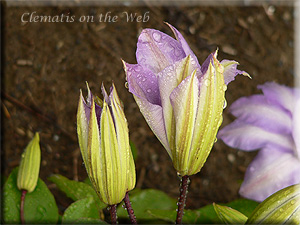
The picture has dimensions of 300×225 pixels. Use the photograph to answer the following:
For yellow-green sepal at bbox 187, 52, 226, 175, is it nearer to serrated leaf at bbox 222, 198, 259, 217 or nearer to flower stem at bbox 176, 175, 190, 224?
flower stem at bbox 176, 175, 190, 224

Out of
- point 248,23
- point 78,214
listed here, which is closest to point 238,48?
point 248,23

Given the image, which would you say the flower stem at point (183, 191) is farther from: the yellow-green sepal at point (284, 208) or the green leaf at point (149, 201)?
the green leaf at point (149, 201)

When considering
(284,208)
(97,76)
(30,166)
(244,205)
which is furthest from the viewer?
(97,76)

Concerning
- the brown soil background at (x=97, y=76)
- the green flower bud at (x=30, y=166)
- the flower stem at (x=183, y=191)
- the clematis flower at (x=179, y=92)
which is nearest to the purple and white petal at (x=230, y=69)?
the clematis flower at (x=179, y=92)

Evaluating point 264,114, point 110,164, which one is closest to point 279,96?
point 264,114

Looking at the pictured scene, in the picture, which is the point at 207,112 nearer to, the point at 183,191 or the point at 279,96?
the point at 183,191

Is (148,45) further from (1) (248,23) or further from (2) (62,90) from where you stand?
(1) (248,23)

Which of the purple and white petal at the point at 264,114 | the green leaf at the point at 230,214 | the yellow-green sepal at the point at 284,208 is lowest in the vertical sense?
the green leaf at the point at 230,214
